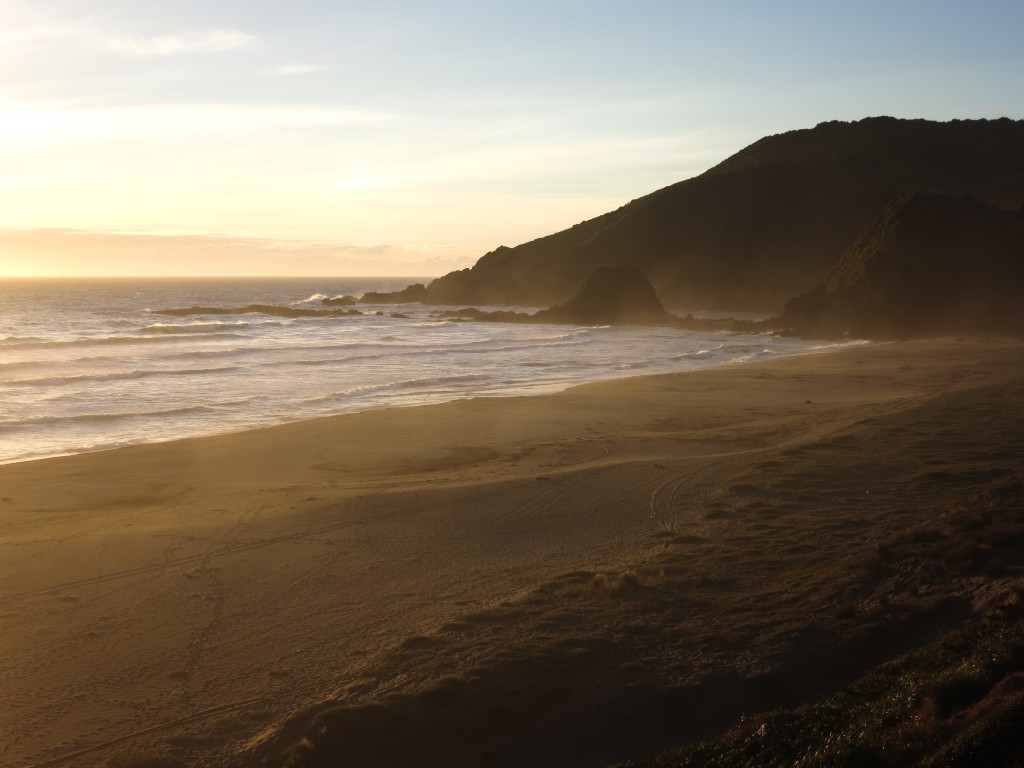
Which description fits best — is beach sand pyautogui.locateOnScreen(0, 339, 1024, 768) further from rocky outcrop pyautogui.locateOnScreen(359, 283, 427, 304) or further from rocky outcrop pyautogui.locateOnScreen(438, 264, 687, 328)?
rocky outcrop pyautogui.locateOnScreen(359, 283, 427, 304)

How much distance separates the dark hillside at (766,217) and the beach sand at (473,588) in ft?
221

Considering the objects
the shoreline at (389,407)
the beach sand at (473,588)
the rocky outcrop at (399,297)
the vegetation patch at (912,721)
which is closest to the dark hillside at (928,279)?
the shoreline at (389,407)

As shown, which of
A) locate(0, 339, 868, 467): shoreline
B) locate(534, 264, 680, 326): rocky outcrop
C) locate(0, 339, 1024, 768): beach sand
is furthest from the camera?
locate(534, 264, 680, 326): rocky outcrop

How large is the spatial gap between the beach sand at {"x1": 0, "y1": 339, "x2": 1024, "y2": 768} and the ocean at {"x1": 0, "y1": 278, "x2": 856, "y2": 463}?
16.8 feet

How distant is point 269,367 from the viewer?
34.0 metres

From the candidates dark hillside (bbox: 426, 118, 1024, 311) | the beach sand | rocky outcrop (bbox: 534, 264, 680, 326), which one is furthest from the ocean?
dark hillside (bbox: 426, 118, 1024, 311)

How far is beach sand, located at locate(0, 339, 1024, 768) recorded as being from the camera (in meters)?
6.77

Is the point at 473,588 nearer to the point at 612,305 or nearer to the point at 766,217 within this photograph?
the point at 612,305

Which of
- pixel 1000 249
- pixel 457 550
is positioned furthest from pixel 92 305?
pixel 457 550

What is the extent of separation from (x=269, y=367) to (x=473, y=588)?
2618cm

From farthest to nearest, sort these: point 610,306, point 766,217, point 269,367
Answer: point 766,217 < point 610,306 < point 269,367

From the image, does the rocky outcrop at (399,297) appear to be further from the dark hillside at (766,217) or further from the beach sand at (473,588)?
the beach sand at (473,588)

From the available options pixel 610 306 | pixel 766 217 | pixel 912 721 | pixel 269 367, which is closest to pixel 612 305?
pixel 610 306

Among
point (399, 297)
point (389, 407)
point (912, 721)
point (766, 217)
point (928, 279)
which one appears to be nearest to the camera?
point (912, 721)
